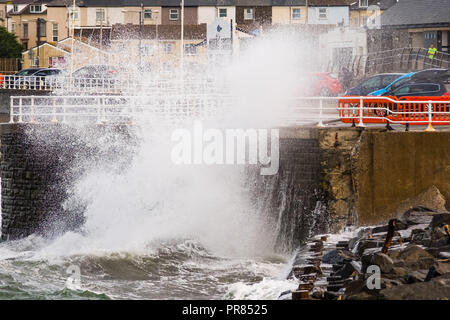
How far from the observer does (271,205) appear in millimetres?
19000

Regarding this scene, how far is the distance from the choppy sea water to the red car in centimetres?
1714

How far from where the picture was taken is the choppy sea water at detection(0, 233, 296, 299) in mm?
14562

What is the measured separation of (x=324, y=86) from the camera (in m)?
35.5

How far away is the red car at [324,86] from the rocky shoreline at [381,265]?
18593mm

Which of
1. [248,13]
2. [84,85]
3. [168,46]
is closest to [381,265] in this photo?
[84,85]

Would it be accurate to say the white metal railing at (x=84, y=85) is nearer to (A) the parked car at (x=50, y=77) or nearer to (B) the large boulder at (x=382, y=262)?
(A) the parked car at (x=50, y=77)

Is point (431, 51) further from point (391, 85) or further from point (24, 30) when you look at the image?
point (24, 30)

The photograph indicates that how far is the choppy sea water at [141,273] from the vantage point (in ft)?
47.8

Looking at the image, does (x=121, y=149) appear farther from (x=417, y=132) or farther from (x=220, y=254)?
(x=417, y=132)

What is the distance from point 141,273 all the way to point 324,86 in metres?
20.0
